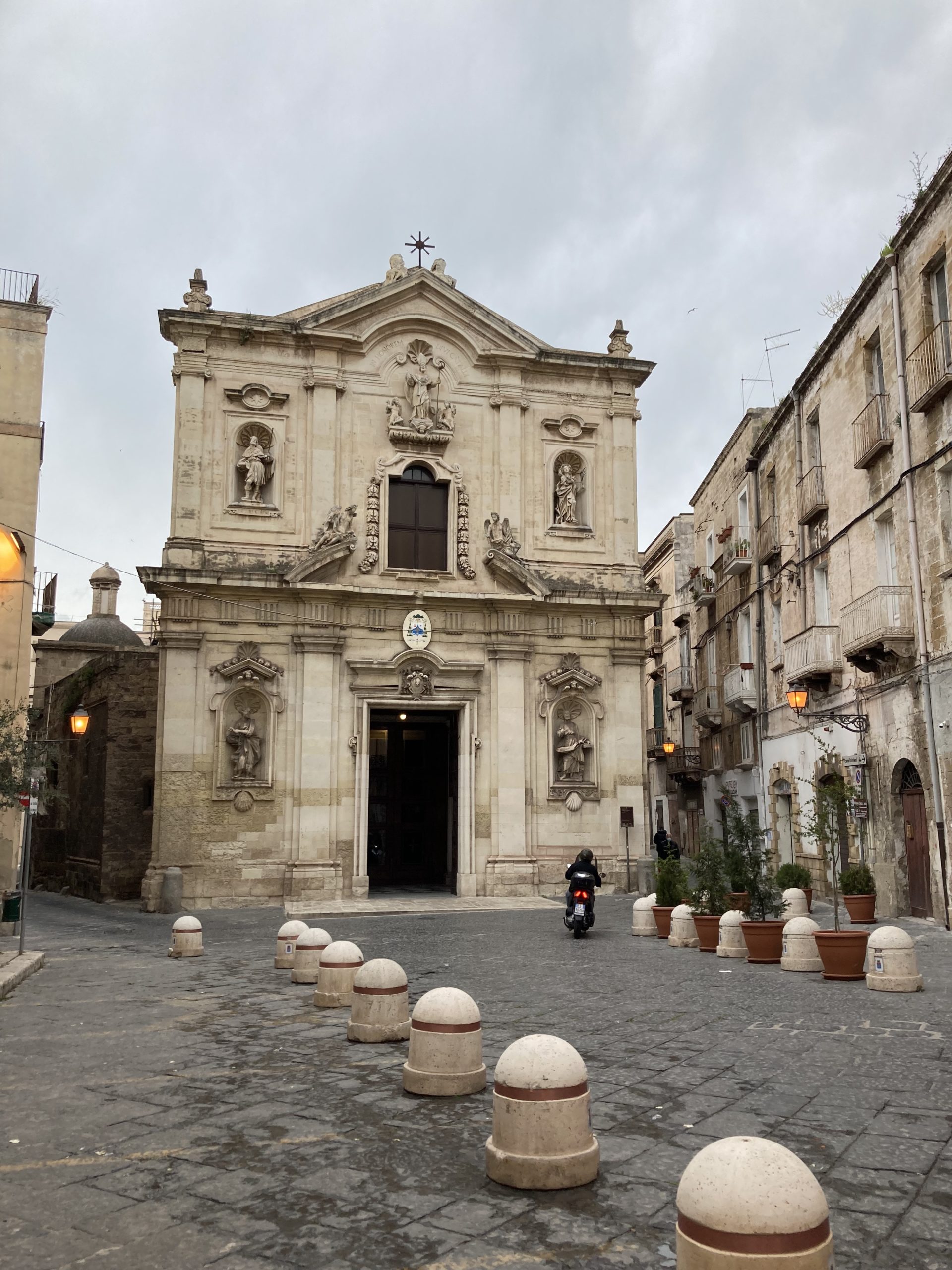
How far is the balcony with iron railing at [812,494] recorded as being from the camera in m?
22.3

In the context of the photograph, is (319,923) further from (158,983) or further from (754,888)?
(754,888)

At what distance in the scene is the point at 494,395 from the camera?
25547mm

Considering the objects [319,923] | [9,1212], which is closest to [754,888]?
[319,923]

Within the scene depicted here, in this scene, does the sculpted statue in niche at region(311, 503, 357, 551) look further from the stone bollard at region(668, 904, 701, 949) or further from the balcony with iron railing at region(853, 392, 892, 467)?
the stone bollard at region(668, 904, 701, 949)

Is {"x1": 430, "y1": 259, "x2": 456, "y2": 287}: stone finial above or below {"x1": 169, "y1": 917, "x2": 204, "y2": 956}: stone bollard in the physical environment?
above

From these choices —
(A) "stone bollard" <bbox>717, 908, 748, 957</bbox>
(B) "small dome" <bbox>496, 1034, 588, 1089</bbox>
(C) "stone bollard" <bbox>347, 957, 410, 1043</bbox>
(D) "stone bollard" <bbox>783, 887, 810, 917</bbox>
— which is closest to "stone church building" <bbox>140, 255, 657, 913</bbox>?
(D) "stone bollard" <bbox>783, 887, 810, 917</bbox>

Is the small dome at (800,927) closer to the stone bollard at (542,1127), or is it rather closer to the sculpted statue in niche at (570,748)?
the stone bollard at (542,1127)

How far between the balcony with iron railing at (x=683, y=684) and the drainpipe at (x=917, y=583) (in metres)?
20.3

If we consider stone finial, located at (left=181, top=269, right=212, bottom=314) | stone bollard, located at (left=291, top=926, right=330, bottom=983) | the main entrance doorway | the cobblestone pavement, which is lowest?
the cobblestone pavement

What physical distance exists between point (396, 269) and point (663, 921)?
17.0 meters

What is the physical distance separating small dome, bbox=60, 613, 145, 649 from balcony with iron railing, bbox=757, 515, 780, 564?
26157 millimetres

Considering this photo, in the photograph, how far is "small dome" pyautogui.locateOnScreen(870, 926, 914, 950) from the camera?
1066 centimetres

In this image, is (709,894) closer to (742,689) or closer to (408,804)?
(408,804)

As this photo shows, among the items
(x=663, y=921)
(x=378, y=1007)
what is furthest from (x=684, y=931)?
(x=378, y=1007)
